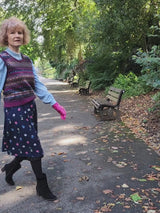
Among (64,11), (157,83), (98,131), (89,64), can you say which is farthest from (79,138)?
(64,11)

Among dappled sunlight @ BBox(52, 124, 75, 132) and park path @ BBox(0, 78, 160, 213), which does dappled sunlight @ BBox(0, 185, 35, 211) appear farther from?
dappled sunlight @ BBox(52, 124, 75, 132)

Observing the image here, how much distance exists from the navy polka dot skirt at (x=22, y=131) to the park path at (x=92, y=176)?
676 millimetres

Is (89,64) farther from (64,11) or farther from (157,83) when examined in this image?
(157,83)

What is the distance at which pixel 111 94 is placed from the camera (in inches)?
334

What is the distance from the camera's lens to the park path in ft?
9.81

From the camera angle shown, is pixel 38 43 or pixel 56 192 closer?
pixel 56 192

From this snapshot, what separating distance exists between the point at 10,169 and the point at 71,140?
7.85 ft

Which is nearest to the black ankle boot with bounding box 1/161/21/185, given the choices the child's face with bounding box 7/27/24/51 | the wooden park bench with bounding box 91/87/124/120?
the child's face with bounding box 7/27/24/51

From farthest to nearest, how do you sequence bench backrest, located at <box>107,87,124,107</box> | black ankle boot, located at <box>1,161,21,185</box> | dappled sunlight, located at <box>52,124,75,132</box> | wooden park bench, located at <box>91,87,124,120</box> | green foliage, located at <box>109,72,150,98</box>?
1. green foliage, located at <box>109,72,150,98</box>
2. wooden park bench, located at <box>91,87,124,120</box>
3. bench backrest, located at <box>107,87,124,107</box>
4. dappled sunlight, located at <box>52,124,75,132</box>
5. black ankle boot, located at <box>1,161,21,185</box>

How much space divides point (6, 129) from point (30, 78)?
0.70 m

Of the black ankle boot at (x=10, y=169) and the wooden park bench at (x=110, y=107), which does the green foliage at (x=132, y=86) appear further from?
the black ankle boot at (x=10, y=169)

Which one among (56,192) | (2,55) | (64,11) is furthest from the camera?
(64,11)

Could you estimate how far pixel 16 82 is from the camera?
2.90 meters

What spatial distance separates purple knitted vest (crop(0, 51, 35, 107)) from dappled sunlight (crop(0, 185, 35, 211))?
1.25m
